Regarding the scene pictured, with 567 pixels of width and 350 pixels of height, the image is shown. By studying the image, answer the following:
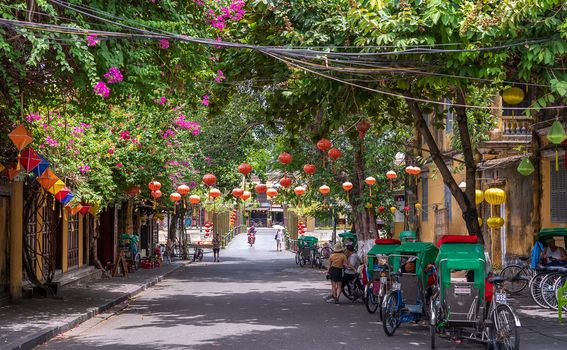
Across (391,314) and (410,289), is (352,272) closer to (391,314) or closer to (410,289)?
(410,289)

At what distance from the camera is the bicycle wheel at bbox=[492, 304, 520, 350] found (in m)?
10.3

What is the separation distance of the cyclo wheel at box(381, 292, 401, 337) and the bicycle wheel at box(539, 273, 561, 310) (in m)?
5.12

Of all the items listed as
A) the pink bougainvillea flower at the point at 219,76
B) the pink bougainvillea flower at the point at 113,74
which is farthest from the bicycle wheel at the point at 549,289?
the pink bougainvillea flower at the point at 113,74

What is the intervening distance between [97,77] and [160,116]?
525 inches

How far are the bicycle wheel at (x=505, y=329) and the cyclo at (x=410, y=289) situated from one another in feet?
7.71

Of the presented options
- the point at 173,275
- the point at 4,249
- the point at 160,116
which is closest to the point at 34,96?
the point at 4,249

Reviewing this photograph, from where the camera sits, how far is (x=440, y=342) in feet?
39.6

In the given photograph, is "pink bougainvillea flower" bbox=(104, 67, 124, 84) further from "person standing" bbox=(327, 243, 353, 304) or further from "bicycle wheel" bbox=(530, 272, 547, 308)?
"bicycle wheel" bbox=(530, 272, 547, 308)

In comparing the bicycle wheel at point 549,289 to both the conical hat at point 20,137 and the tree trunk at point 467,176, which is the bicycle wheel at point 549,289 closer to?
the tree trunk at point 467,176

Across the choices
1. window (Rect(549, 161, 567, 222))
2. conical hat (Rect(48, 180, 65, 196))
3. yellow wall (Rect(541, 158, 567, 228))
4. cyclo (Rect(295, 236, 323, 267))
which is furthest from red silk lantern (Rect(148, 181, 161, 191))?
window (Rect(549, 161, 567, 222))

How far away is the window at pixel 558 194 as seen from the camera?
2123 cm

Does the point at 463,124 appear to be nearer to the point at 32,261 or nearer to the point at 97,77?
the point at 97,77

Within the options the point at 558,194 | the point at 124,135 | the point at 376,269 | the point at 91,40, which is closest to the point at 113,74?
the point at 91,40

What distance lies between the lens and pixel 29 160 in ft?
48.6
